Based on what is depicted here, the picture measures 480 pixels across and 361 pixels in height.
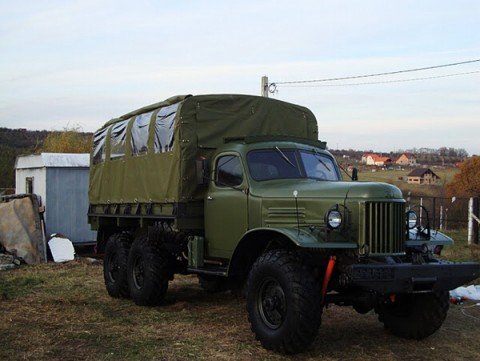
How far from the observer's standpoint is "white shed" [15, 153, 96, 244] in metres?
18.0

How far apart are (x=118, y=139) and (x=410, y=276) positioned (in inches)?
252

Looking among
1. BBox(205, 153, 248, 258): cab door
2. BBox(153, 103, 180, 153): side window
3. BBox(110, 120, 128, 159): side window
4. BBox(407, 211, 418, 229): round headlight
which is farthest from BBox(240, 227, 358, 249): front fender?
BBox(110, 120, 128, 159): side window

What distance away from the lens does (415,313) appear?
7.02 meters

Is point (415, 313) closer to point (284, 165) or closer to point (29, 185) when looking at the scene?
point (284, 165)

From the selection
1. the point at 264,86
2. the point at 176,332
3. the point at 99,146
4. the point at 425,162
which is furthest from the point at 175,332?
the point at 425,162

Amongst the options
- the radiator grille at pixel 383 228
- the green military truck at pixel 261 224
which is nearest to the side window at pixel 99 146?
the green military truck at pixel 261 224

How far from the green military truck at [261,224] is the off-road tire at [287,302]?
0.01 m

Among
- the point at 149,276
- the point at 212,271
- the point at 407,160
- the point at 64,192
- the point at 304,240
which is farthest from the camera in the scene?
the point at 407,160

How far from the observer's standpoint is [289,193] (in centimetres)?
692

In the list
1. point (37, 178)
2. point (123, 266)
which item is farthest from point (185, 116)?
point (37, 178)

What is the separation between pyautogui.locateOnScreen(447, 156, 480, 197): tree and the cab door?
38.3 m

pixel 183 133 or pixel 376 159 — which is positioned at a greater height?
pixel 376 159

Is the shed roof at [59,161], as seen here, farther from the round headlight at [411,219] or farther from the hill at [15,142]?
the hill at [15,142]

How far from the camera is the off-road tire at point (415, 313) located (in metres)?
6.91
